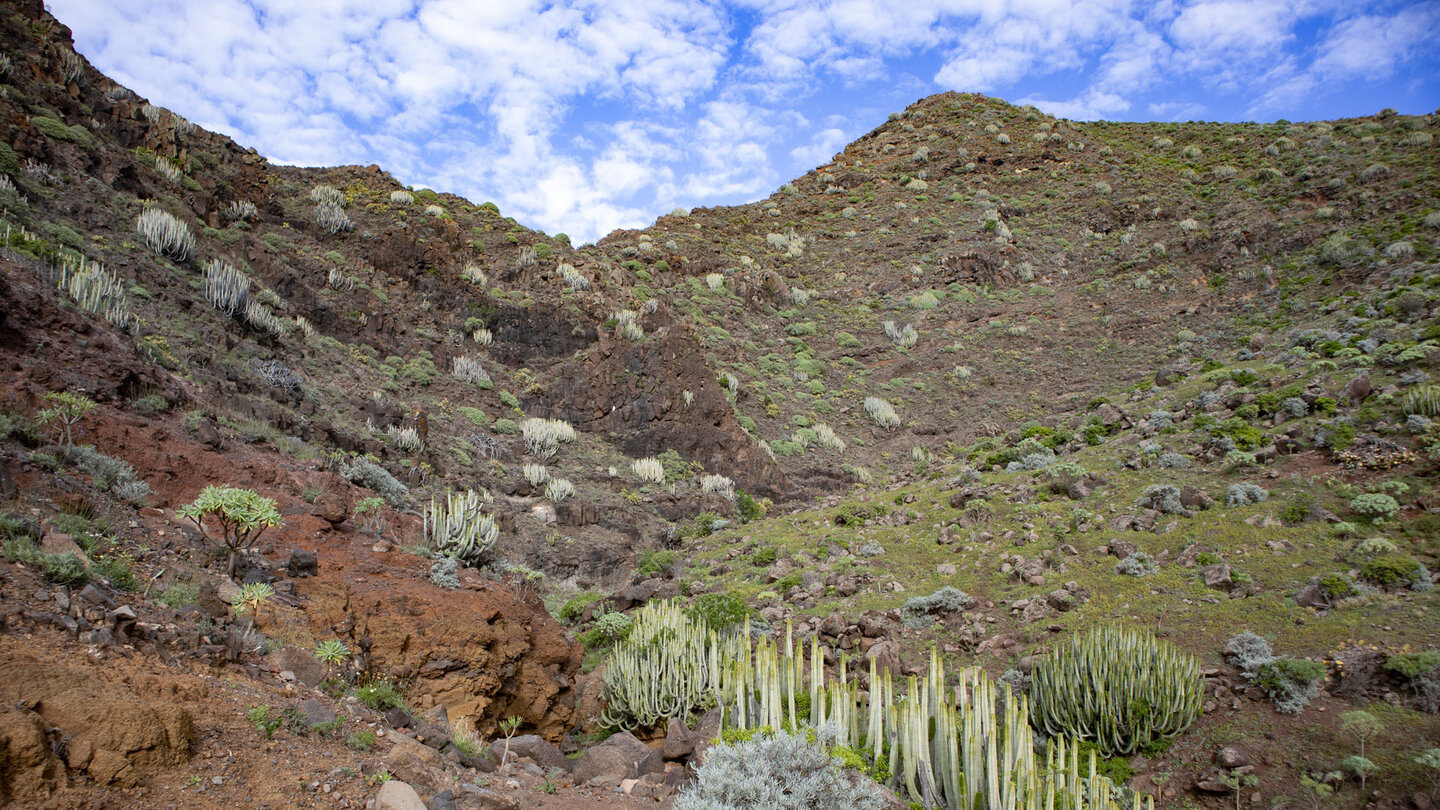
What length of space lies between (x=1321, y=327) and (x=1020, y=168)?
79.2 ft

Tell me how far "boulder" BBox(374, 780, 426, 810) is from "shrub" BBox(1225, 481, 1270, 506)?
10981mm

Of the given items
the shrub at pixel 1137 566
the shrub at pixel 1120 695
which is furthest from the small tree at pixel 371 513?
the shrub at pixel 1137 566

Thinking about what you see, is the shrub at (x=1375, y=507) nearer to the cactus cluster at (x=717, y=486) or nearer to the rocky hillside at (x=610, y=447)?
the rocky hillside at (x=610, y=447)

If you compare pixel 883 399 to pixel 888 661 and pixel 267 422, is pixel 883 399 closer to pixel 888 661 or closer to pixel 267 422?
pixel 888 661

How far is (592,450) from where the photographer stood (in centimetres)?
1683

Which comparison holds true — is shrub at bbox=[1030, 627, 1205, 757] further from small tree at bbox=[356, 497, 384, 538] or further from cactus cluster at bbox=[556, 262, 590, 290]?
cactus cluster at bbox=[556, 262, 590, 290]

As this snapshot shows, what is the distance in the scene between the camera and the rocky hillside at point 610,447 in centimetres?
520

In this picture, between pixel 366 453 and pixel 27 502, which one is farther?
pixel 366 453

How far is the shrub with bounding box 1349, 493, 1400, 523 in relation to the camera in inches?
323

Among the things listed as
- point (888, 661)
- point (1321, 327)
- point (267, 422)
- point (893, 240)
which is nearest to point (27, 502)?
point (267, 422)

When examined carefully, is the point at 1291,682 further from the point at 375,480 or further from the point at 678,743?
the point at 375,480

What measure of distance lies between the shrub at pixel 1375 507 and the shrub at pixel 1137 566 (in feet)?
8.00

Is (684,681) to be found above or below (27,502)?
below

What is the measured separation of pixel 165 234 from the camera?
12.2 meters
